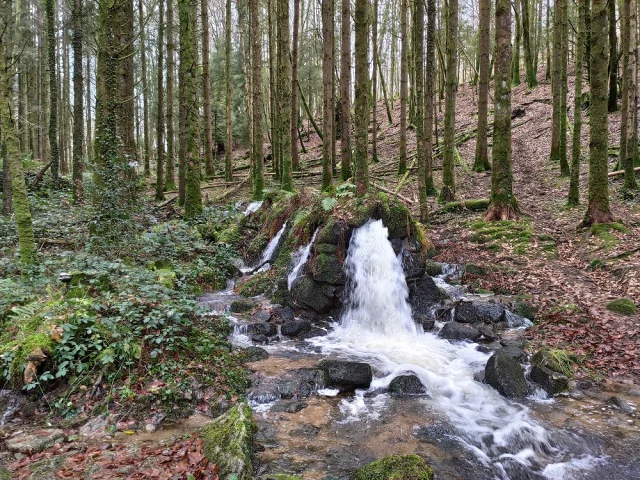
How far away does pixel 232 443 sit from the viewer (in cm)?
379

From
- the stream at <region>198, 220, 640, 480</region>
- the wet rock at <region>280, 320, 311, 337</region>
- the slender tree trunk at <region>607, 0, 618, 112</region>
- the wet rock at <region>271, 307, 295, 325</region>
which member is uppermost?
the slender tree trunk at <region>607, 0, 618, 112</region>

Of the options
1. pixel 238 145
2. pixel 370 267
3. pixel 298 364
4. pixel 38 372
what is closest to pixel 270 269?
pixel 370 267

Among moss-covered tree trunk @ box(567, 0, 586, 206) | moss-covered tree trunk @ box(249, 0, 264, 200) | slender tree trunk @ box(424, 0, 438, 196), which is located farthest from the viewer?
moss-covered tree trunk @ box(249, 0, 264, 200)

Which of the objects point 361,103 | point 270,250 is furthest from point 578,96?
point 270,250

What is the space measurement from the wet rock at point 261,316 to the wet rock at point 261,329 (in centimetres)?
33

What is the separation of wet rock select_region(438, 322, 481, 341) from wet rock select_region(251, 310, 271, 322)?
133 inches

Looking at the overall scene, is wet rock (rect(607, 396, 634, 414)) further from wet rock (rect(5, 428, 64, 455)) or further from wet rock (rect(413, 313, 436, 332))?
wet rock (rect(5, 428, 64, 455))

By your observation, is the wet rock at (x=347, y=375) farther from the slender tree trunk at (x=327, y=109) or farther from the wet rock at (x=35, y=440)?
the slender tree trunk at (x=327, y=109)

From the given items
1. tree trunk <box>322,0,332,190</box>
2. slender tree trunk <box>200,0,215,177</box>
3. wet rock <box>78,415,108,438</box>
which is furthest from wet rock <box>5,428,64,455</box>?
slender tree trunk <box>200,0,215,177</box>

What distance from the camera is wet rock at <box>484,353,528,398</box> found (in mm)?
5641

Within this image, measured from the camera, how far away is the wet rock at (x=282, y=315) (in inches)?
321

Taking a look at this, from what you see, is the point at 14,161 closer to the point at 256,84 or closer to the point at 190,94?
the point at 190,94

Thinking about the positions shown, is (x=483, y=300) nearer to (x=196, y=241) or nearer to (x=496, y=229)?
(x=496, y=229)

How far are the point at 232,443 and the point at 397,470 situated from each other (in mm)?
1529
